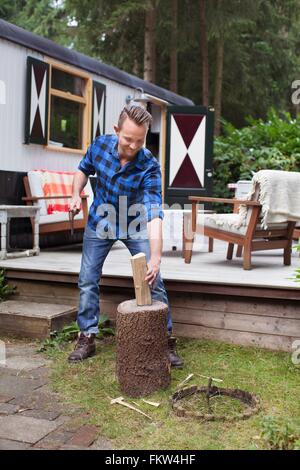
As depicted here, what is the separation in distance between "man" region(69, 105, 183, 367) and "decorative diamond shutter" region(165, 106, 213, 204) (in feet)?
17.1

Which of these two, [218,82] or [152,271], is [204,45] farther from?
[152,271]

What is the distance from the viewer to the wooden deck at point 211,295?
3814 millimetres

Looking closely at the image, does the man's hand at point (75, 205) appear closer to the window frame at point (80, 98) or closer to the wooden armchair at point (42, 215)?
the wooden armchair at point (42, 215)

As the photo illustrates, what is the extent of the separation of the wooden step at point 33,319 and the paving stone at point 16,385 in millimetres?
680

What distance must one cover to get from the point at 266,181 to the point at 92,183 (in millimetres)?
2628

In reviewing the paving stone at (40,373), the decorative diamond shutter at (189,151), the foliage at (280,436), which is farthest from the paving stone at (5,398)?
the decorative diamond shutter at (189,151)

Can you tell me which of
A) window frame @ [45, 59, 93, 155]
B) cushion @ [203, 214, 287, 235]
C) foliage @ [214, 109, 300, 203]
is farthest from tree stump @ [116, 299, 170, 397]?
foliage @ [214, 109, 300, 203]

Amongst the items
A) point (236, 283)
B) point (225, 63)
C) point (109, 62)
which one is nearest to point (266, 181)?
point (236, 283)

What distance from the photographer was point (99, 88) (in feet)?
23.4

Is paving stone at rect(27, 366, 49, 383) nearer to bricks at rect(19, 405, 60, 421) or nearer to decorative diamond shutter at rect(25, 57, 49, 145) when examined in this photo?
bricks at rect(19, 405, 60, 421)

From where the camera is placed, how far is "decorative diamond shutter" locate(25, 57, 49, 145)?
5.88 metres

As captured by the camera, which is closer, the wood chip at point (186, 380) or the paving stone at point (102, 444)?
the paving stone at point (102, 444)

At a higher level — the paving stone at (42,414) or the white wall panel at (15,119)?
the white wall panel at (15,119)

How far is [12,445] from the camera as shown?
2.38 metres
